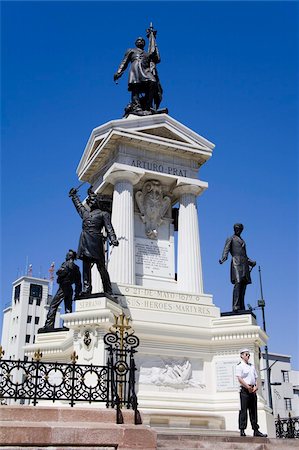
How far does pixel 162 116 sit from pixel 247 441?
1294 centimetres

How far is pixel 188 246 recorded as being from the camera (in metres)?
19.1

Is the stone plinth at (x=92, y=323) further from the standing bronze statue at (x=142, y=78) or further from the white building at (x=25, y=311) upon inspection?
the white building at (x=25, y=311)

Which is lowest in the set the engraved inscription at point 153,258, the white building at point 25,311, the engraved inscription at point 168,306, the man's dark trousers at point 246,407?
the man's dark trousers at point 246,407

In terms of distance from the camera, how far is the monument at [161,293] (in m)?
15.2

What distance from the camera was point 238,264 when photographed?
685 inches

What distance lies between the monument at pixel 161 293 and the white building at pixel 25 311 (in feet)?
264

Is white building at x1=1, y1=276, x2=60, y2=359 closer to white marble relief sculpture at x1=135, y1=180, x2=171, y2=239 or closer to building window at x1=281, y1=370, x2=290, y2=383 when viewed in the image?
building window at x1=281, y1=370, x2=290, y2=383

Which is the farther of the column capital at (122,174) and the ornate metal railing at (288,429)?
the column capital at (122,174)

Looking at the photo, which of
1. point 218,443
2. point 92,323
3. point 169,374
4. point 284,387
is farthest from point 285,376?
point 218,443

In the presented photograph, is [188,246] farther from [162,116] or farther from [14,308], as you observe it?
[14,308]

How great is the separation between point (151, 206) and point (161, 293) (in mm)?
3651

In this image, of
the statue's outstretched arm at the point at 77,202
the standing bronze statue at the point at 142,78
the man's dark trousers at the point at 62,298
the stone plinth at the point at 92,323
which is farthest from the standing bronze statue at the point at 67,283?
the standing bronze statue at the point at 142,78

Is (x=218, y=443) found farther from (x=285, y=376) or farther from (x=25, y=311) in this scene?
(x=25, y=311)

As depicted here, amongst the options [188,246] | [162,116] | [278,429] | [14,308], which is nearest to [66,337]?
[188,246]
